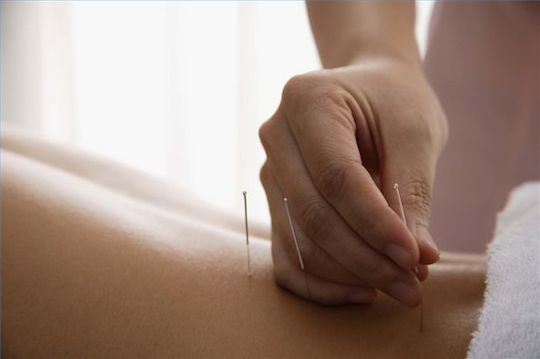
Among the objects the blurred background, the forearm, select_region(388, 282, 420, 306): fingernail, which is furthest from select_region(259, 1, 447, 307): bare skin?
the blurred background

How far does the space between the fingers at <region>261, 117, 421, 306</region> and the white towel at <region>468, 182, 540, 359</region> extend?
106mm

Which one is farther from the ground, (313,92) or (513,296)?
(313,92)

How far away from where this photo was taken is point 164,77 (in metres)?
2.72

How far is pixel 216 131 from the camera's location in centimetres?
265

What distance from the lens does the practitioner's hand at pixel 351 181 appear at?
30.8 inches

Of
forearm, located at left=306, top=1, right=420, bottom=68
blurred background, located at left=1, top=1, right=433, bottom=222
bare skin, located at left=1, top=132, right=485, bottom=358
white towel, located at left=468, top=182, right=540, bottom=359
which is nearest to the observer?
white towel, located at left=468, top=182, right=540, bottom=359

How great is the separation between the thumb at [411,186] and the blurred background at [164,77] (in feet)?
5.00

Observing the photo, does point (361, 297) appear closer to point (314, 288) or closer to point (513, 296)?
point (314, 288)

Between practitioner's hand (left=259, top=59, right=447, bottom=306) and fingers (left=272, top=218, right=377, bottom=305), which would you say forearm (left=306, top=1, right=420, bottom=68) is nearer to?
practitioner's hand (left=259, top=59, right=447, bottom=306)

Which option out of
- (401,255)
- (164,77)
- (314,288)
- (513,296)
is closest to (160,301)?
(314,288)

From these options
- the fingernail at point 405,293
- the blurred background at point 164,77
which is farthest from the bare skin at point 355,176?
the blurred background at point 164,77

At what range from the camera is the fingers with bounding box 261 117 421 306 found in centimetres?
79

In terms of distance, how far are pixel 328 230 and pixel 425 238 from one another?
0.43ft

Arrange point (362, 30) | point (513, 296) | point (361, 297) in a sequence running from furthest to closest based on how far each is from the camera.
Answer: point (362, 30)
point (361, 297)
point (513, 296)
